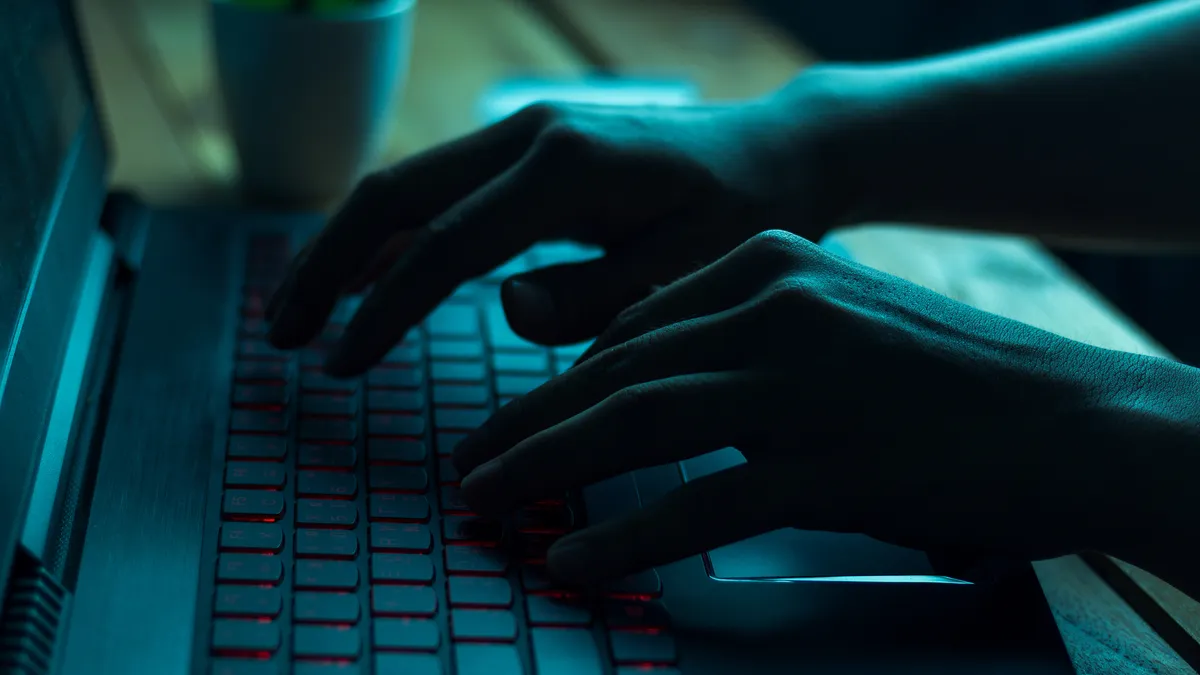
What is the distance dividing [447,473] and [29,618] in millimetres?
196

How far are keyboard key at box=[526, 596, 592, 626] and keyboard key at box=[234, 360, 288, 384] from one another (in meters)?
0.22

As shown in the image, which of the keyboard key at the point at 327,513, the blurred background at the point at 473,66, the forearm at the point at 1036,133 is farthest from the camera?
the blurred background at the point at 473,66

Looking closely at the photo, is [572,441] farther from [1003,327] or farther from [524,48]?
[524,48]

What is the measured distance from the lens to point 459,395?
61cm

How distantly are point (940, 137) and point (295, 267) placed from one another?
420 mm

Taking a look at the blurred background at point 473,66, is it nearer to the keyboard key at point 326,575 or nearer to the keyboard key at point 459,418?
the keyboard key at point 459,418

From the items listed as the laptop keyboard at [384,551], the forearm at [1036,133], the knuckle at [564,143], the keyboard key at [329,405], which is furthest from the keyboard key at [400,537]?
the forearm at [1036,133]

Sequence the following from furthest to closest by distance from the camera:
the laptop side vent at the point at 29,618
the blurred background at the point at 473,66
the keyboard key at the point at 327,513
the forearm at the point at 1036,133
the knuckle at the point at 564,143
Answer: the blurred background at the point at 473,66
the forearm at the point at 1036,133
the knuckle at the point at 564,143
the keyboard key at the point at 327,513
the laptop side vent at the point at 29,618

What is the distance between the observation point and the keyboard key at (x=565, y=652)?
1.43 feet

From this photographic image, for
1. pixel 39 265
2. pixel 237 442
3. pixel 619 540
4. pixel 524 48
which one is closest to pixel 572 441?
pixel 619 540

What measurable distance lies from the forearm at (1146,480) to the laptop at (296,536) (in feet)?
0.16

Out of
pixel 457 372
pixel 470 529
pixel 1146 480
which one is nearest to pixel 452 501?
pixel 470 529

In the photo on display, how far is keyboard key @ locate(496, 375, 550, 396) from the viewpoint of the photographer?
0.62 meters

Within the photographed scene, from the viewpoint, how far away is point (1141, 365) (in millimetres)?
520
